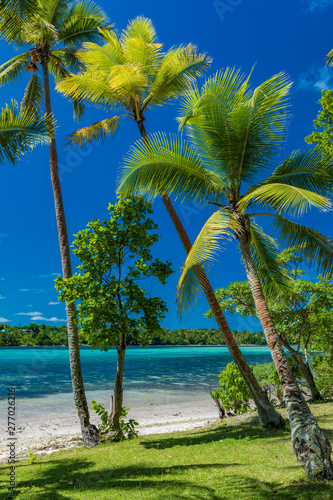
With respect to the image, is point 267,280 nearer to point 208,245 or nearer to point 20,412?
point 208,245

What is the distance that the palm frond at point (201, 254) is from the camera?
22.9 feet

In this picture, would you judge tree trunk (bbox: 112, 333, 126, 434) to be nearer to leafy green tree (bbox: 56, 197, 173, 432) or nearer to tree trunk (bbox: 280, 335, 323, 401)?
leafy green tree (bbox: 56, 197, 173, 432)

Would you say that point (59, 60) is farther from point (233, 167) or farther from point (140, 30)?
point (233, 167)

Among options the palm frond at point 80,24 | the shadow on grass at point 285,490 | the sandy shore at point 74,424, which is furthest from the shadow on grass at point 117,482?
the palm frond at point 80,24

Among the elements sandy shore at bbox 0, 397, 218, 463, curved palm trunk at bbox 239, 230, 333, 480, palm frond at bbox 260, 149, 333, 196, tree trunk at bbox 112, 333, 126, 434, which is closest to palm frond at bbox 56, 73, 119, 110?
palm frond at bbox 260, 149, 333, 196

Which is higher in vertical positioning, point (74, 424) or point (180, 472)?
point (180, 472)

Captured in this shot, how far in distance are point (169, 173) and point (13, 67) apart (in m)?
8.13

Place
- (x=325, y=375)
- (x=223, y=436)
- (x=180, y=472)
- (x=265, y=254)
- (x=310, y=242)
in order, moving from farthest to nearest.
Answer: (x=325, y=375), (x=265, y=254), (x=223, y=436), (x=310, y=242), (x=180, y=472)

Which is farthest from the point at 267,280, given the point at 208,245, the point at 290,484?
the point at 290,484

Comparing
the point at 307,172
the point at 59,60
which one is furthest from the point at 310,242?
the point at 59,60

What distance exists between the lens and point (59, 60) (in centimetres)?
1316

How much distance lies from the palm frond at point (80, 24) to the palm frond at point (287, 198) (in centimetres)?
993

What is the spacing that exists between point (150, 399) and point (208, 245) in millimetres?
18747

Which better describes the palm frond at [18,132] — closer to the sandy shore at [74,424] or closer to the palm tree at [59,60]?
the palm tree at [59,60]
